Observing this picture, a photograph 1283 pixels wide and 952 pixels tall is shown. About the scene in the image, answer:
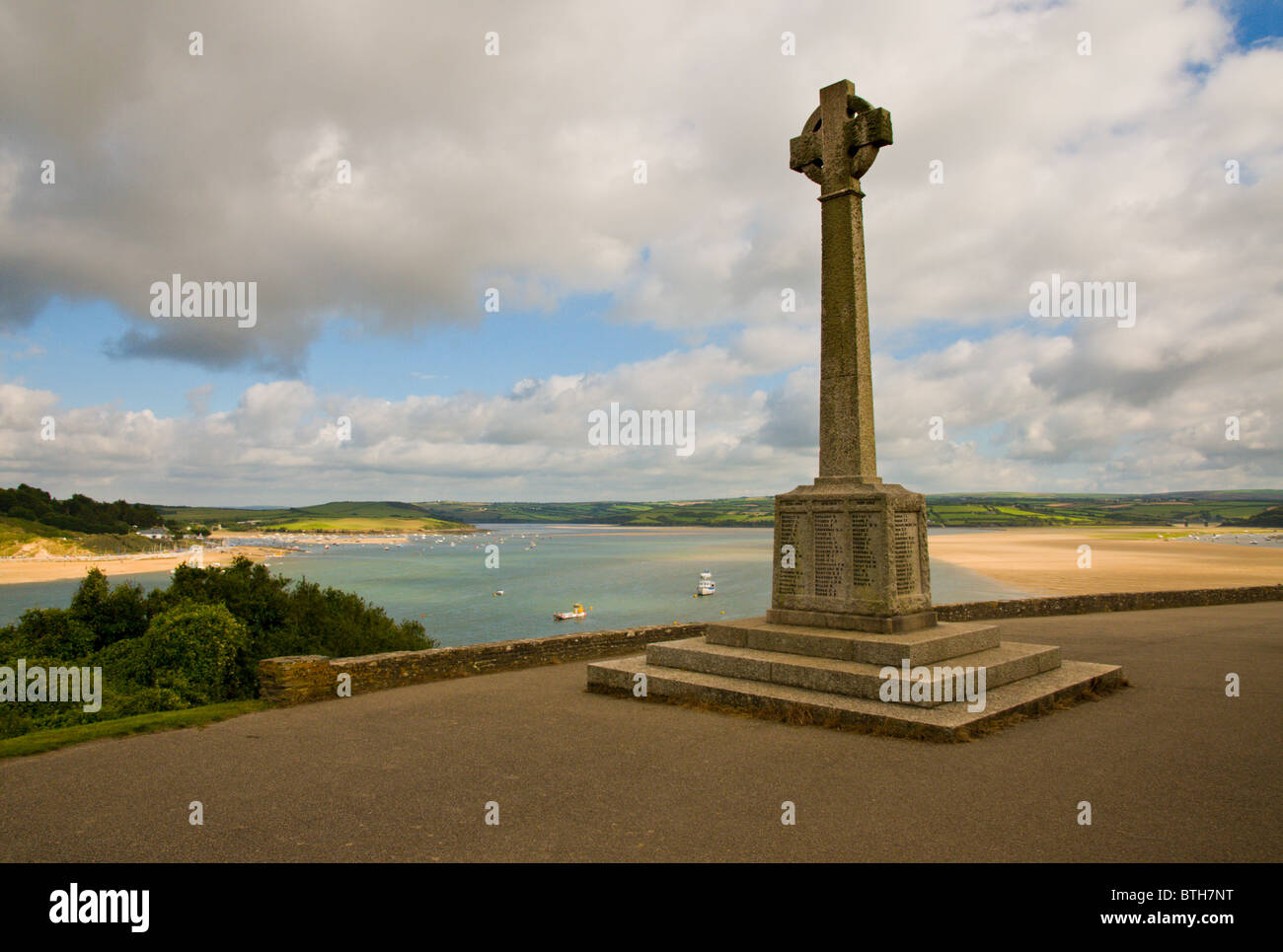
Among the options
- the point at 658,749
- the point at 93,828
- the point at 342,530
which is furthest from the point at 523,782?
the point at 342,530

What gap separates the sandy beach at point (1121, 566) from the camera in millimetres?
44125

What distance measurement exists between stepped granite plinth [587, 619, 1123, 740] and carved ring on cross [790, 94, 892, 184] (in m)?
6.89

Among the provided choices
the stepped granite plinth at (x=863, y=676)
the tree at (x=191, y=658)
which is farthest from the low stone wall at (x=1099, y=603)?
the tree at (x=191, y=658)

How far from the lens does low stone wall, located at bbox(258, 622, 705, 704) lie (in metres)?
9.36

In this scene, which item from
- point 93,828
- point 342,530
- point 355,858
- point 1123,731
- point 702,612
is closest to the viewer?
point 355,858

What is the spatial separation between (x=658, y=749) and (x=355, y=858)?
313cm

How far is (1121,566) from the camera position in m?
60.1

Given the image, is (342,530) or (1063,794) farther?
(342,530)

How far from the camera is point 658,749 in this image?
6.98 metres

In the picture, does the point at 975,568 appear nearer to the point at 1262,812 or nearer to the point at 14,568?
the point at 1262,812

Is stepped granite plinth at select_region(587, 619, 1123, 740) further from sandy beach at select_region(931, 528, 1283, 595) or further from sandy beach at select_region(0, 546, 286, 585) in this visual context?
sandy beach at select_region(0, 546, 286, 585)

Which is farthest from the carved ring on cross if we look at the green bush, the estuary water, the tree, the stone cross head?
the estuary water

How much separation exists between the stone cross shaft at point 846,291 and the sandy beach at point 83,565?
73857 mm

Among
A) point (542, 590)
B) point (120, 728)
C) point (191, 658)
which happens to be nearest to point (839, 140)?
point (120, 728)
